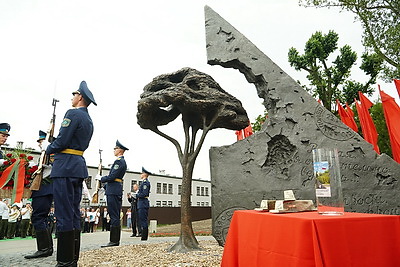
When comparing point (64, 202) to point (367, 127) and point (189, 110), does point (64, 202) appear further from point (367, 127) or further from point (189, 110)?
point (367, 127)

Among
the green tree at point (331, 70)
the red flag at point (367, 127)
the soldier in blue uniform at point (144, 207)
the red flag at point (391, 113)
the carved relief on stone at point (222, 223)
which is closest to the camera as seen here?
the carved relief on stone at point (222, 223)

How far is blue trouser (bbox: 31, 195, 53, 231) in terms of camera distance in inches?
197

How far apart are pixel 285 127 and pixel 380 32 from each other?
34.4 ft

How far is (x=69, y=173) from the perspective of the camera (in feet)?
11.8

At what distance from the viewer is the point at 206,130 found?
6.27m

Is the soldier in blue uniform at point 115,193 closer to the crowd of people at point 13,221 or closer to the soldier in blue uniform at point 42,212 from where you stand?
the soldier in blue uniform at point 42,212

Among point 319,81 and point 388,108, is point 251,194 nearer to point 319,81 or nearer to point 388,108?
point 388,108

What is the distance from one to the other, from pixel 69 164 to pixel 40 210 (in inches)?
78.4

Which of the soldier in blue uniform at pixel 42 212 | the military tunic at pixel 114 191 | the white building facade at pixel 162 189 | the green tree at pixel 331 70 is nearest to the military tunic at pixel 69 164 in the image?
the soldier in blue uniform at pixel 42 212

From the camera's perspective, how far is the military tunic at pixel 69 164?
355 cm

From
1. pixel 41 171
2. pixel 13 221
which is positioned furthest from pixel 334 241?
pixel 13 221

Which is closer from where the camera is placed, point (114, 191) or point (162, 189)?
point (114, 191)

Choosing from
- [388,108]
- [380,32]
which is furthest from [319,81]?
[388,108]

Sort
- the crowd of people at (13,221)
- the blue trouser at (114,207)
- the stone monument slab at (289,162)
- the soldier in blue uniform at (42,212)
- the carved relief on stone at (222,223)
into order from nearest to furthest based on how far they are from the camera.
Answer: the stone monument slab at (289,162) → the carved relief on stone at (222,223) → the soldier in blue uniform at (42,212) → the blue trouser at (114,207) → the crowd of people at (13,221)
